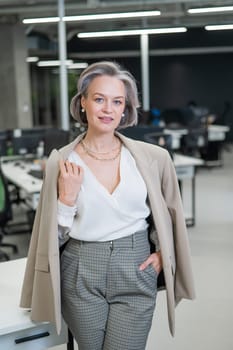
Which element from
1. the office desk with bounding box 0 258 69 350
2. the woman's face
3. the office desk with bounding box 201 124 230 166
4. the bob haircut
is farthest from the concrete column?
the woman's face

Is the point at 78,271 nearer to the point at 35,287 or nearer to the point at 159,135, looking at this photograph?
the point at 35,287

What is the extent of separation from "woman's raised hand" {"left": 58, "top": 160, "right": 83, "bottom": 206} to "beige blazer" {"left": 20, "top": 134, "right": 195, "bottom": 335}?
3cm

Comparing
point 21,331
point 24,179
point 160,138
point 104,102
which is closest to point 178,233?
point 104,102

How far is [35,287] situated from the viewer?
1913 millimetres

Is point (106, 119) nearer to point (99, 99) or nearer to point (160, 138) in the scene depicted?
point (99, 99)

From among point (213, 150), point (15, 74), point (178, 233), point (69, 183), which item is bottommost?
point (213, 150)

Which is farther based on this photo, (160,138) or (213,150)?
(213,150)

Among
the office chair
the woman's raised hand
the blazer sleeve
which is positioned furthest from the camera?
the office chair

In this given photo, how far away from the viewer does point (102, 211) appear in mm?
1820

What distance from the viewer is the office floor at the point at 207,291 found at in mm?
3551

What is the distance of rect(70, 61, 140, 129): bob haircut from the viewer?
1.86 m

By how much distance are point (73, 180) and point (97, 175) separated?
11 cm

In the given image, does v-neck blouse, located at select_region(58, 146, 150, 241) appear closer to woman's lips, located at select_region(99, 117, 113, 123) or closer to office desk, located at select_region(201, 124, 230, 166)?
woman's lips, located at select_region(99, 117, 113, 123)

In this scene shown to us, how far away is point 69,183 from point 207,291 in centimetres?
296
